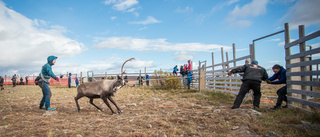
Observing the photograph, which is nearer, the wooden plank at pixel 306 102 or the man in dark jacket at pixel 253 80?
the wooden plank at pixel 306 102

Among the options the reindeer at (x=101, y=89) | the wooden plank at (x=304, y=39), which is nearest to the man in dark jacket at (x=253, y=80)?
the wooden plank at (x=304, y=39)

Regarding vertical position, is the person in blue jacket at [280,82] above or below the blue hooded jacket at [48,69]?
below

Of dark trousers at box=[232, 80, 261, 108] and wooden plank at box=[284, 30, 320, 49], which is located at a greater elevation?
wooden plank at box=[284, 30, 320, 49]

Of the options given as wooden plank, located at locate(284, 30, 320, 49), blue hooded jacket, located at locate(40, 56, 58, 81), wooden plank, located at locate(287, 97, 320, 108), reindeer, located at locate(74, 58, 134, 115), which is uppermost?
wooden plank, located at locate(284, 30, 320, 49)

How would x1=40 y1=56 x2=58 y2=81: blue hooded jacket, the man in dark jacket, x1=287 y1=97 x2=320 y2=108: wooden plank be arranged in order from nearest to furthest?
1. x1=287 y1=97 x2=320 y2=108: wooden plank
2. the man in dark jacket
3. x1=40 y1=56 x2=58 y2=81: blue hooded jacket

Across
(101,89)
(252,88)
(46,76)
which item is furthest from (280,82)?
(46,76)

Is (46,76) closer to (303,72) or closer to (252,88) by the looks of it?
(252,88)

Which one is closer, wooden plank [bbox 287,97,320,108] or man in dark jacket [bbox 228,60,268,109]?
wooden plank [bbox 287,97,320,108]

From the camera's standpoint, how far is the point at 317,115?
12.7 feet

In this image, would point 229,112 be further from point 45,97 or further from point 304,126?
point 45,97

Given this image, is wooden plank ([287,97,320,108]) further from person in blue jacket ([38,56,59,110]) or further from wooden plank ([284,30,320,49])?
person in blue jacket ([38,56,59,110])

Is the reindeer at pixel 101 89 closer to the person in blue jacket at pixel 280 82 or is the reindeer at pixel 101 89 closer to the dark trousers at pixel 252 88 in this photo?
the dark trousers at pixel 252 88

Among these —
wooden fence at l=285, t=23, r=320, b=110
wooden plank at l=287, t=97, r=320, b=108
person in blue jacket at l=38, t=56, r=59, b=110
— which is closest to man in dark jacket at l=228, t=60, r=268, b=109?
wooden fence at l=285, t=23, r=320, b=110

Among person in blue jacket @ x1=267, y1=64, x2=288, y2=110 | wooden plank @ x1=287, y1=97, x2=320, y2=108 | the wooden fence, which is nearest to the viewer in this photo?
wooden plank @ x1=287, y1=97, x2=320, y2=108
